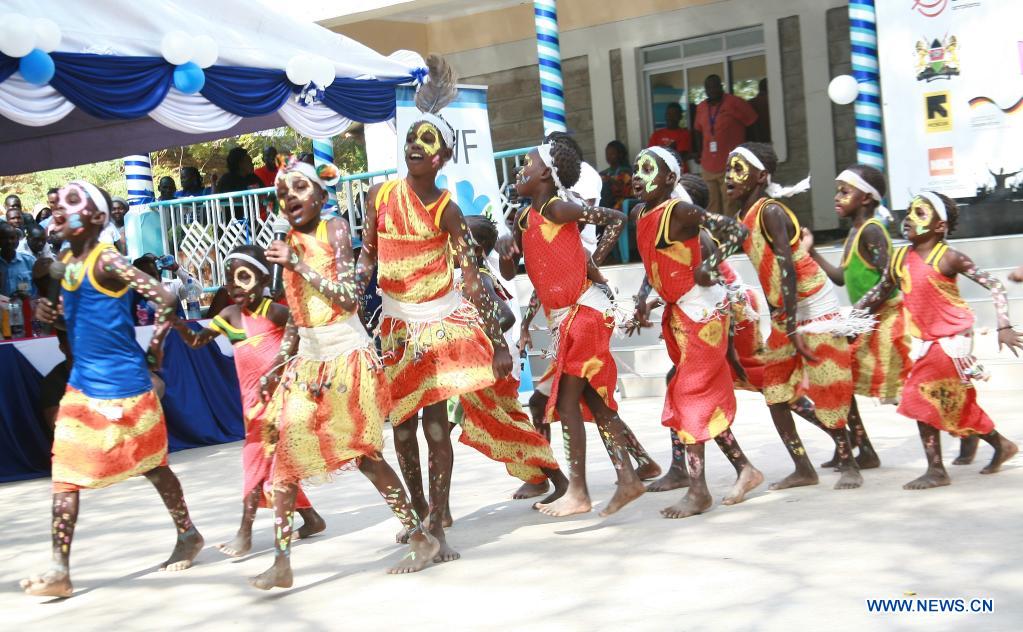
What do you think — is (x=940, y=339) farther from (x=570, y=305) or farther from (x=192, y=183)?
(x=192, y=183)

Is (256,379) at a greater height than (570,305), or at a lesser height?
lesser

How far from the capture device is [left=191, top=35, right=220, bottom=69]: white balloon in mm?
8802

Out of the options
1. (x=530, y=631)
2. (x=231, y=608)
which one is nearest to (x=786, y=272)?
(x=530, y=631)

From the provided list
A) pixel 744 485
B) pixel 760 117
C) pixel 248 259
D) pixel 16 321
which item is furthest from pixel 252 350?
pixel 760 117

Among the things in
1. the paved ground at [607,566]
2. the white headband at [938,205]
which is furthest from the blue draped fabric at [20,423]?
the white headband at [938,205]

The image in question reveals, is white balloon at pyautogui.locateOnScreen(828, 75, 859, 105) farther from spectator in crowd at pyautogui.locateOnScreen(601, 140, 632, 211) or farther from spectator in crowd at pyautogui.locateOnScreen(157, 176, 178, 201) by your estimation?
spectator in crowd at pyautogui.locateOnScreen(157, 176, 178, 201)

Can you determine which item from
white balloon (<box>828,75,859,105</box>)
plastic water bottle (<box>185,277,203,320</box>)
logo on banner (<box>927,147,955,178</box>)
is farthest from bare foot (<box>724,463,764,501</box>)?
plastic water bottle (<box>185,277,203,320</box>)

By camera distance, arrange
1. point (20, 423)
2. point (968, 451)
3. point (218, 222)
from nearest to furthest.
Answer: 1. point (968, 451)
2. point (20, 423)
3. point (218, 222)

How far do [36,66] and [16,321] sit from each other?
336 cm

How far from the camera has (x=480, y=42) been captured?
17219 mm

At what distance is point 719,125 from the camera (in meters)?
13.9

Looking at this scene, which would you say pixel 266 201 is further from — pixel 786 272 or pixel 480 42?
pixel 786 272

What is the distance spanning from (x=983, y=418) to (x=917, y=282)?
73 cm

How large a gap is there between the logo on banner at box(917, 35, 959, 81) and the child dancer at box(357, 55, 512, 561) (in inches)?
284
